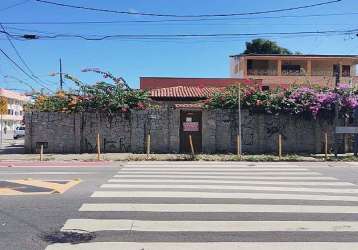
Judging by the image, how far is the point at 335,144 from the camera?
2462 cm

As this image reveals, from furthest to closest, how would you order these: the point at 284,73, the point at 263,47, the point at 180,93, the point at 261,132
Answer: the point at 263,47 < the point at 284,73 < the point at 180,93 < the point at 261,132

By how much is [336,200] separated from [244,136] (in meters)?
15.7

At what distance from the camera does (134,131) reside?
26547mm

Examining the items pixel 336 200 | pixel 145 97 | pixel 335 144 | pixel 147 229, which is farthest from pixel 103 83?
pixel 147 229

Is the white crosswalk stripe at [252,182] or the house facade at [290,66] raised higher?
the house facade at [290,66]

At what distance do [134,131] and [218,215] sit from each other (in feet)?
57.6

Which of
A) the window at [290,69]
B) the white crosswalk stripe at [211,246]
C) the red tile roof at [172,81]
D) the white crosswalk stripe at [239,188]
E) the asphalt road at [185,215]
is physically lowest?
the white crosswalk stripe at [211,246]

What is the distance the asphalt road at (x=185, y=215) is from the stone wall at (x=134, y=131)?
40.1 feet

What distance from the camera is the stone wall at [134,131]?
26.5m

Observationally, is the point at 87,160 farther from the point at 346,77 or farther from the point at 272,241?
the point at 346,77

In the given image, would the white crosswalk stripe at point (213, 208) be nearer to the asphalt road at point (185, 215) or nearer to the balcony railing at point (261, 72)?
the asphalt road at point (185, 215)

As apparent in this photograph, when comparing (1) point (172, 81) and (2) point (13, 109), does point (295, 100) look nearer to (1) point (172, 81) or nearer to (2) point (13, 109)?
(1) point (172, 81)

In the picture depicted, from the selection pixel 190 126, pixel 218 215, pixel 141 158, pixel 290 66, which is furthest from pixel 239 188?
pixel 290 66

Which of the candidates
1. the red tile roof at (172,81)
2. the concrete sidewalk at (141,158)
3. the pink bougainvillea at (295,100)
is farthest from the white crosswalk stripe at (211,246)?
the red tile roof at (172,81)
